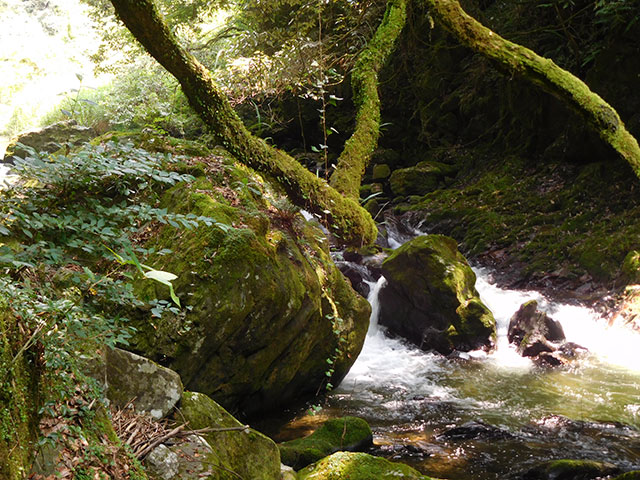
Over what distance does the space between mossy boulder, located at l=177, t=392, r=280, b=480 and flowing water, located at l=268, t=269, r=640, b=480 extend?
7.17 ft

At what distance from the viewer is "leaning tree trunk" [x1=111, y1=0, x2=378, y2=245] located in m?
3.10

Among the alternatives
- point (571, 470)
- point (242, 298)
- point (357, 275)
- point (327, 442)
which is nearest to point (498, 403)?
point (571, 470)

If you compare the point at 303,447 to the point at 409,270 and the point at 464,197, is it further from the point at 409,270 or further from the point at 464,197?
the point at 464,197

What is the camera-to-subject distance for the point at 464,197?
13195 mm

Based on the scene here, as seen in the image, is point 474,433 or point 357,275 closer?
point 474,433

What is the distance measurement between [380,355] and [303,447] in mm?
4134

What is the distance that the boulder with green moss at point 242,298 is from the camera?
13.1ft

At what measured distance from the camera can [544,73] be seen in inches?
166

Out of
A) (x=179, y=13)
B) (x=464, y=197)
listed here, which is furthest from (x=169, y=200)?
(x=464, y=197)

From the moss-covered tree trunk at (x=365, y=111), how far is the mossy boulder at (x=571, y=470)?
9.76 ft

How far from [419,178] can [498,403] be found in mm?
9308

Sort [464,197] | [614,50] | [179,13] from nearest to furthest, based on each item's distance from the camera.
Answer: [614,50]
[179,13]
[464,197]

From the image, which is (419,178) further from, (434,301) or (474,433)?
(474,433)

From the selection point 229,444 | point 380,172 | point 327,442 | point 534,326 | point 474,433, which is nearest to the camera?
point 229,444
